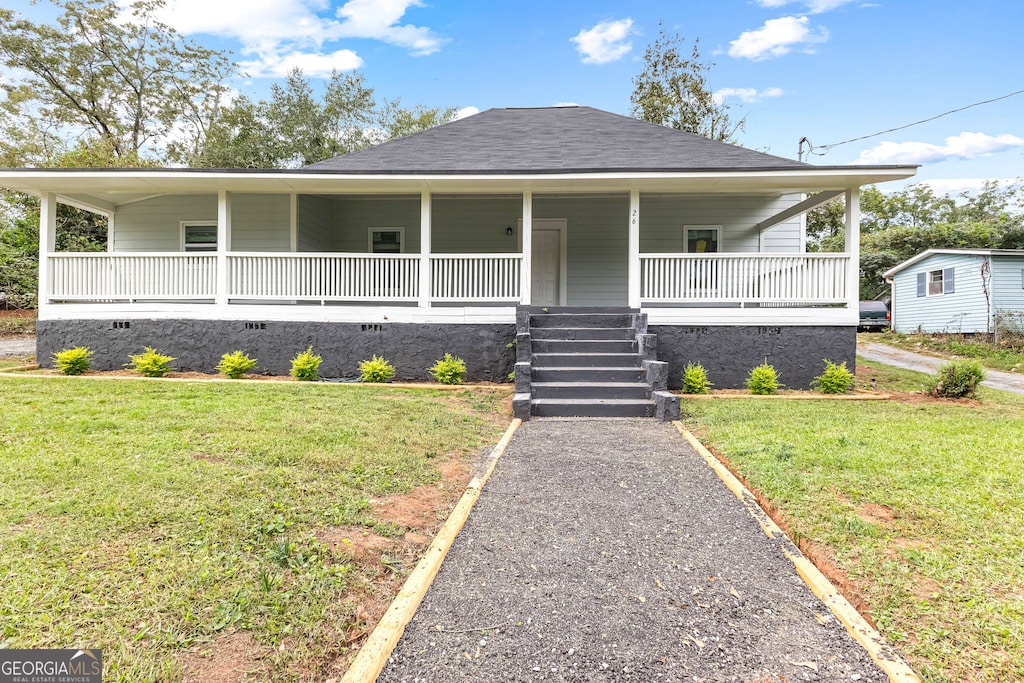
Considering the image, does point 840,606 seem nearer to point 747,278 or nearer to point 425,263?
point 747,278

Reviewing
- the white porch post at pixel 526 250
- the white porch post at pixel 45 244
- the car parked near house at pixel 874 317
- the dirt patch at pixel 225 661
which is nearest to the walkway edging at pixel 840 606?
the dirt patch at pixel 225 661

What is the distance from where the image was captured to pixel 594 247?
38.3ft

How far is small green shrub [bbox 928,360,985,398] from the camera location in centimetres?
749

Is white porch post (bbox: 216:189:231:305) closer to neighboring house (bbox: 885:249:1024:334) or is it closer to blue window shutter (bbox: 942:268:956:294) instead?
neighboring house (bbox: 885:249:1024:334)

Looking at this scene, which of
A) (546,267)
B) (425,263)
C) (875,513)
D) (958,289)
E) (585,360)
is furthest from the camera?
(958,289)

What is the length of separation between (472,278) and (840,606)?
764 cm

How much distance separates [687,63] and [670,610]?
24574 millimetres

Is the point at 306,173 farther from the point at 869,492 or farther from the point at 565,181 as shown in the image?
the point at 869,492

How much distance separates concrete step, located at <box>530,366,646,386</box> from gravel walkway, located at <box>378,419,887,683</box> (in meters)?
3.40

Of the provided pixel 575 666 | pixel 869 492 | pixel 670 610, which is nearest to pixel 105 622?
pixel 575 666

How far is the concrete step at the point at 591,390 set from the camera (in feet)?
22.5

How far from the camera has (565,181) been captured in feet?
28.2

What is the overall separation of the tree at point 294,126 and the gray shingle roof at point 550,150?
1564 centimetres

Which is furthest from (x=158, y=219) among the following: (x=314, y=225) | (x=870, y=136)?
(x=870, y=136)
